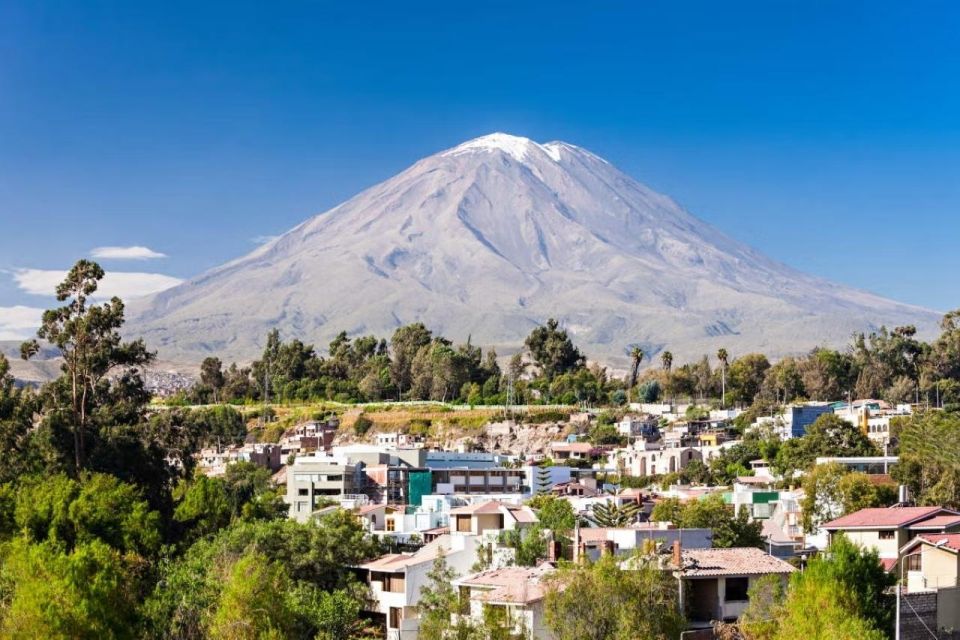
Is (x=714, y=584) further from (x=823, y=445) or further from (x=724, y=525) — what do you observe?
(x=823, y=445)

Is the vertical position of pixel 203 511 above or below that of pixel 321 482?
above

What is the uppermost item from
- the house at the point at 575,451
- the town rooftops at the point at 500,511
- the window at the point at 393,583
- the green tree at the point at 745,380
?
the green tree at the point at 745,380

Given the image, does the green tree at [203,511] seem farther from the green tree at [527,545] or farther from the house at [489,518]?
the green tree at [527,545]

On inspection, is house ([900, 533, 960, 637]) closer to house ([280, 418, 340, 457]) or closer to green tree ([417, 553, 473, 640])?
green tree ([417, 553, 473, 640])

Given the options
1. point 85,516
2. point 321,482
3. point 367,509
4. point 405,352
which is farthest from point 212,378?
point 85,516

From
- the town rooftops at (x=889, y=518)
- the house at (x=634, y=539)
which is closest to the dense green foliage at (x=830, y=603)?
the house at (x=634, y=539)

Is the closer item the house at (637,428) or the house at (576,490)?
the house at (576,490)
